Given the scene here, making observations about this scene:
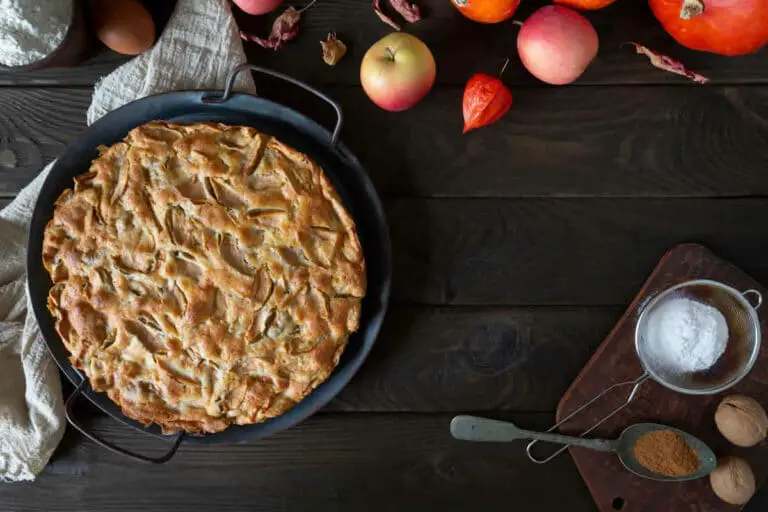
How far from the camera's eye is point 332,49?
43.7 inches

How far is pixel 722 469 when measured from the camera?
3.55 ft

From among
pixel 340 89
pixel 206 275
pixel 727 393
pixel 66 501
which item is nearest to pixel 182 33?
pixel 340 89

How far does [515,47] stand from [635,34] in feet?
0.67

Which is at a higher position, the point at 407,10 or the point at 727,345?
the point at 407,10

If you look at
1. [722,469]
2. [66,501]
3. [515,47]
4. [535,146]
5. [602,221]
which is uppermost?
[515,47]

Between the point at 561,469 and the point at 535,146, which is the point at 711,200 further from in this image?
the point at 561,469

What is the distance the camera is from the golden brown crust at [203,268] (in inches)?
38.4

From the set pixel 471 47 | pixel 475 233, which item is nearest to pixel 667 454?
pixel 475 233

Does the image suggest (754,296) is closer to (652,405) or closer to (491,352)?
(652,405)

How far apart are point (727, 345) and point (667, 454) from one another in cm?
20

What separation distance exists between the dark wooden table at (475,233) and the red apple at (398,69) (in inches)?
2.9

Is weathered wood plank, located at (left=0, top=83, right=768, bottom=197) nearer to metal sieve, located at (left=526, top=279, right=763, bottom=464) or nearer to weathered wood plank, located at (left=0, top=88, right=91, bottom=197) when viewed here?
weathered wood plank, located at (left=0, top=88, right=91, bottom=197)

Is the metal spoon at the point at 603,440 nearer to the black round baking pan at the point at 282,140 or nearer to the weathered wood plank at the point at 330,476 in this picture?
the weathered wood plank at the point at 330,476

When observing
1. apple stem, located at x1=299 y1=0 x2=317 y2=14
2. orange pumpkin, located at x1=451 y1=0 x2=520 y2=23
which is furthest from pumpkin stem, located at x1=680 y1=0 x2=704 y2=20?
apple stem, located at x1=299 y1=0 x2=317 y2=14
